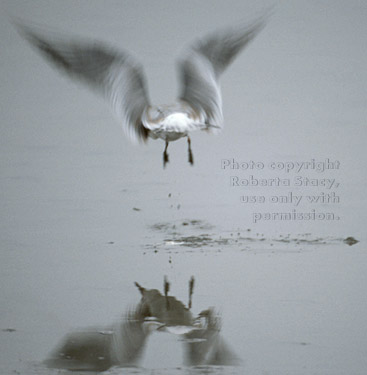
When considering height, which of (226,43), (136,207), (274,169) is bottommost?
(136,207)

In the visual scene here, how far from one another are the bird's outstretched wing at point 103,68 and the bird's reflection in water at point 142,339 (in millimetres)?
1790

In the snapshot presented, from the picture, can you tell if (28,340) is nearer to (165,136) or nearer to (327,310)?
(327,310)

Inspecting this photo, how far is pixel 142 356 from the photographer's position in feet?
10.5

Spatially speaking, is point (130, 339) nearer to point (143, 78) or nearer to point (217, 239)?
point (217, 239)

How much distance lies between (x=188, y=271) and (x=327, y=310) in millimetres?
1000

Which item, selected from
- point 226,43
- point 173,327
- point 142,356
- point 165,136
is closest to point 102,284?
point 173,327

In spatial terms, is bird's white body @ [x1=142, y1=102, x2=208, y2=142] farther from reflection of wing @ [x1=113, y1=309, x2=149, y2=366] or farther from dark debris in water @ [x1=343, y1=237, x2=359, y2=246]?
reflection of wing @ [x1=113, y1=309, x2=149, y2=366]

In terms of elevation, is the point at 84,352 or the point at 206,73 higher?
the point at 206,73

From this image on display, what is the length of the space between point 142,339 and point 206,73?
2.52m

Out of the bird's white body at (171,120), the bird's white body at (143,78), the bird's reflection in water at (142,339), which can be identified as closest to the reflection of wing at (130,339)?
the bird's reflection in water at (142,339)

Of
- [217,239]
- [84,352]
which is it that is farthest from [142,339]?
[217,239]

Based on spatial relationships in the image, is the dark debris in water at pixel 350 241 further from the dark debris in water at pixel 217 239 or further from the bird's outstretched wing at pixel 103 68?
the bird's outstretched wing at pixel 103 68

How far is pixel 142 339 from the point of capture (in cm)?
338

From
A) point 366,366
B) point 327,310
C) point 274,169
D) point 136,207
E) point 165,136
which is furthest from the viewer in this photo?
point 274,169
